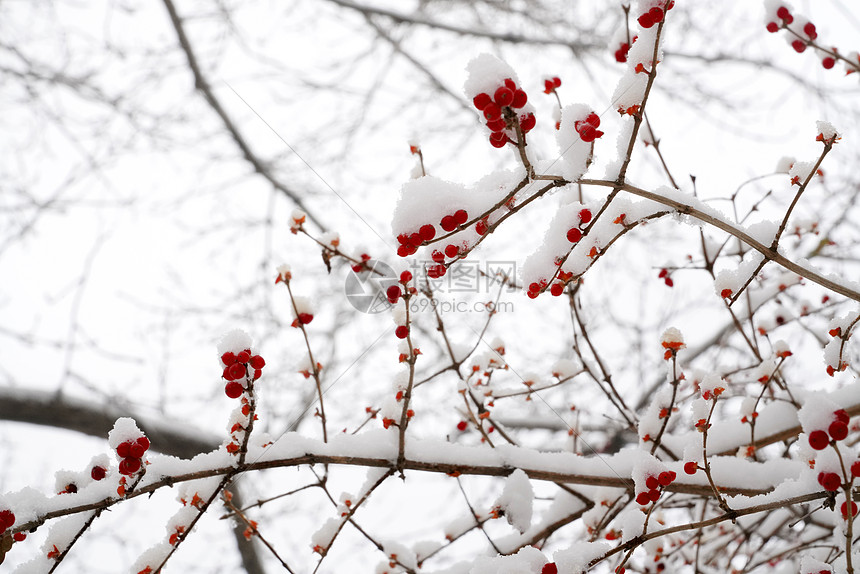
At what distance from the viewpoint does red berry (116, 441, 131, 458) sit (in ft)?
3.38

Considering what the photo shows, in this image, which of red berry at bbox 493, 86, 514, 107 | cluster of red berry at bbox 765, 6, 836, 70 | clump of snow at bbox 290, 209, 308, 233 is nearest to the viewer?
red berry at bbox 493, 86, 514, 107

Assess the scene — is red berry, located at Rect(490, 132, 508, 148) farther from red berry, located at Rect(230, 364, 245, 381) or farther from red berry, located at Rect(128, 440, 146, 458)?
red berry, located at Rect(128, 440, 146, 458)

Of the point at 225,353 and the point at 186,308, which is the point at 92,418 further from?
the point at 225,353

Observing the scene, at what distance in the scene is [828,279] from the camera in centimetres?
104

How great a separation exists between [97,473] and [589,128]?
1.27m

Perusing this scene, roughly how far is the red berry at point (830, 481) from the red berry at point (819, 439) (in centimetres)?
6

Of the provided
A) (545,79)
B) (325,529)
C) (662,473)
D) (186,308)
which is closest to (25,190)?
(186,308)

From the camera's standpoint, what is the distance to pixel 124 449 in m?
1.03

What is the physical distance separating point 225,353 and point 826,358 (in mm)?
1281

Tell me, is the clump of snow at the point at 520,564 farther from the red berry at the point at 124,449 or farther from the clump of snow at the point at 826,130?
the clump of snow at the point at 826,130

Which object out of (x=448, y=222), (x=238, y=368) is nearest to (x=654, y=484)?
(x=448, y=222)

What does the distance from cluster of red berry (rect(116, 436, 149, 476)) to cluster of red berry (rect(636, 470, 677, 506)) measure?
101 centimetres

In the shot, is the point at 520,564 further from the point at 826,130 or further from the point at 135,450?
the point at 826,130

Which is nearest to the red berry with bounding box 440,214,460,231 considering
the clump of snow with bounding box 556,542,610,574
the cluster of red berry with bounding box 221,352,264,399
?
the cluster of red berry with bounding box 221,352,264,399
